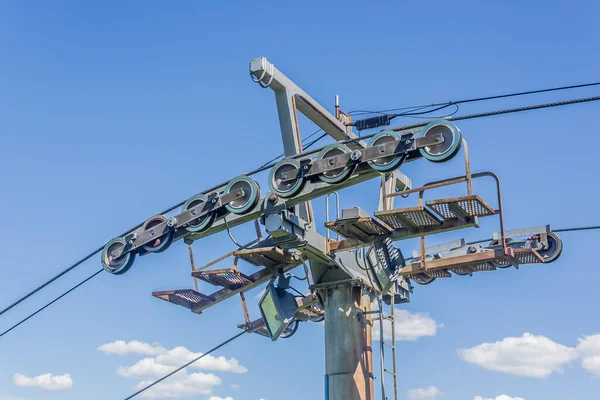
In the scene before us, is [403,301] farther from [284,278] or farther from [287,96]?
[287,96]

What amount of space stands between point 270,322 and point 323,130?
348 centimetres

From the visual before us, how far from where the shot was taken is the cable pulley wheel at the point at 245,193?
10828 mm

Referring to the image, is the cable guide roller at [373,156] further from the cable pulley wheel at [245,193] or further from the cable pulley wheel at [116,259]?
the cable pulley wheel at [116,259]

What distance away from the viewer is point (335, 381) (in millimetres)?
11867

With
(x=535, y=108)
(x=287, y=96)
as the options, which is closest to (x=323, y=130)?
(x=287, y=96)

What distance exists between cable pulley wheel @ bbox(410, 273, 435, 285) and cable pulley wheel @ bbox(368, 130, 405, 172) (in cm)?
416

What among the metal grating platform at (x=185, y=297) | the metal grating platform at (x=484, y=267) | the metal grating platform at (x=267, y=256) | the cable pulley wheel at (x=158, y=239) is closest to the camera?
the cable pulley wheel at (x=158, y=239)

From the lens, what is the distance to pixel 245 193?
10.9 m

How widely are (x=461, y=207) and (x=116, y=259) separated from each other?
5.17m

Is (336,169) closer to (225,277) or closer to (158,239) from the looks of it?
(158,239)

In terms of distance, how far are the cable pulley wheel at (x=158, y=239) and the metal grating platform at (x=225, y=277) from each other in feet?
5.05

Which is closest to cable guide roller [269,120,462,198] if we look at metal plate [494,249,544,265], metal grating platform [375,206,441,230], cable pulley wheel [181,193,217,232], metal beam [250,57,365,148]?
metal grating platform [375,206,441,230]

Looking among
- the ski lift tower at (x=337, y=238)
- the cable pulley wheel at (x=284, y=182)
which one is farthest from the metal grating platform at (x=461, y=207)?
the cable pulley wheel at (x=284, y=182)

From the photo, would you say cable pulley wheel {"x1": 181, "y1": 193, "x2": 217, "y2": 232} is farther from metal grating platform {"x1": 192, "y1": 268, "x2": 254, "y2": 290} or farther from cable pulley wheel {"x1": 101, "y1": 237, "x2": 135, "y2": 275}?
metal grating platform {"x1": 192, "y1": 268, "x2": 254, "y2": 290}
